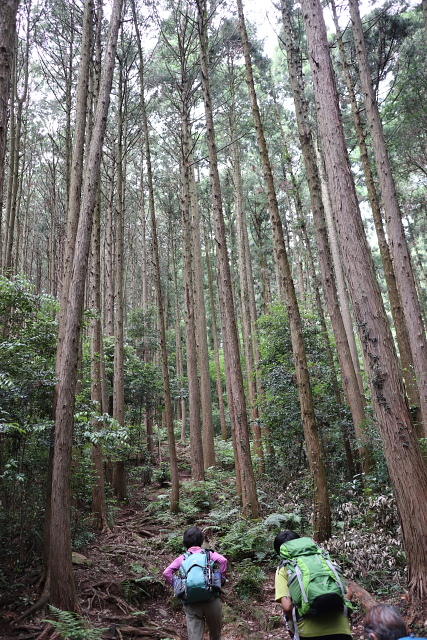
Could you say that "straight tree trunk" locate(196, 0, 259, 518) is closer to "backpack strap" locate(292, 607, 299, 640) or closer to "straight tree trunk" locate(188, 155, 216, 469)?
"straight tree trunk" locate(188, 155, 216, 469)

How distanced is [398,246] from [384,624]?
8086mm

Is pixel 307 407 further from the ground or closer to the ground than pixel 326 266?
closer to the ground

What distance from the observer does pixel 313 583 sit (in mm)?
2582

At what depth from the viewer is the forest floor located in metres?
4.55

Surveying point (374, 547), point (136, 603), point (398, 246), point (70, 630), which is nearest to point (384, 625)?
point (70, 630)

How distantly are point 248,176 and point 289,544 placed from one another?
2145cm

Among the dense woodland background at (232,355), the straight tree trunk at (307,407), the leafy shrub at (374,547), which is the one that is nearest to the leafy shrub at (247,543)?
the dense woodland background at (232,355)

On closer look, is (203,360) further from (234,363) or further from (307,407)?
(307,407)

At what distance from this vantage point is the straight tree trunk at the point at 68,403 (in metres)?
4.62

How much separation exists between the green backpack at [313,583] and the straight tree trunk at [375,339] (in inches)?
84.2

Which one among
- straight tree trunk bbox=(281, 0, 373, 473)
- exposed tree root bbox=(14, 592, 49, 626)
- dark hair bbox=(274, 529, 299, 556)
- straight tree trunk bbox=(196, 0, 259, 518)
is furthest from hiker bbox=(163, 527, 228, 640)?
straight tree trunk bbox=(281, 0, 373, 473)

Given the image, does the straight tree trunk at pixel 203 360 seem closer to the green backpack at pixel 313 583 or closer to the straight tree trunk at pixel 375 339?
the straight tree trunk at pixel 375 339

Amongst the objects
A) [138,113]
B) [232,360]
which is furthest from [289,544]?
→ [138,113]

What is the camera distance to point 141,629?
4.66 m
